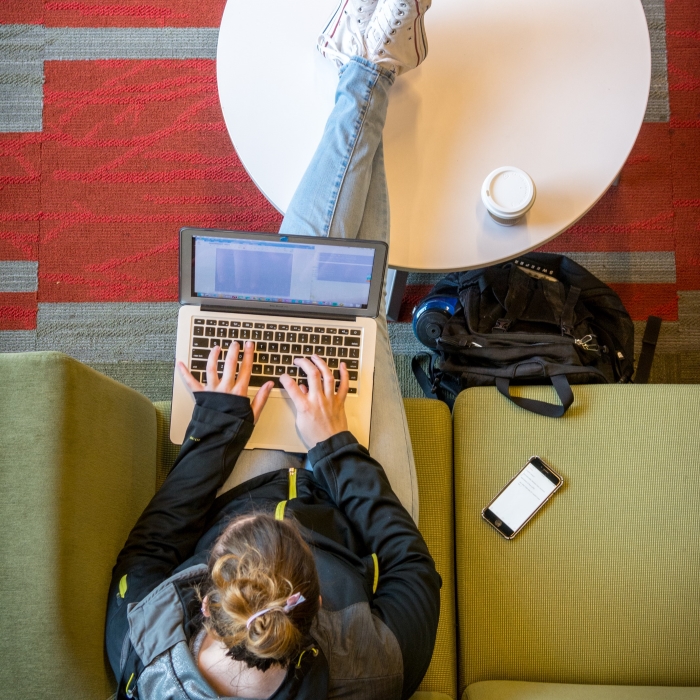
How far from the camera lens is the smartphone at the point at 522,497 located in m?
1.17

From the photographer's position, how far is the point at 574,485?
119 centimetres

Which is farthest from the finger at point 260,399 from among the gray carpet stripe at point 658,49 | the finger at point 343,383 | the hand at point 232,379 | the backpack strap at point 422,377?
the gray carpet stripe at point 658,49

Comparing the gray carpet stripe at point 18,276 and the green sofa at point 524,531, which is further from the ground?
the gray carpet stripe at point 18,276

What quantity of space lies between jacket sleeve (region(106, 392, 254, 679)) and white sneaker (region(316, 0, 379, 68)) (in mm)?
661

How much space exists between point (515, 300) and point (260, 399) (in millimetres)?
628

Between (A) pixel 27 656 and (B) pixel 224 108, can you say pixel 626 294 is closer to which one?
(B) pixel 224 108

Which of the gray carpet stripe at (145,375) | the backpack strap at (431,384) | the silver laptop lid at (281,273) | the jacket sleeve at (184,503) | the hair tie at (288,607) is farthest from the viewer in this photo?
the gray carpet stripe at (145,375)

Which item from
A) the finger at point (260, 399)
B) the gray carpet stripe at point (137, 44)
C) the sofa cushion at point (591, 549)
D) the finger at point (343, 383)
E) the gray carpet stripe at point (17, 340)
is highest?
the gray carpet stripe at point (137, 44)

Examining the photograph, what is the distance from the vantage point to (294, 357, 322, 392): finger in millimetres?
1127

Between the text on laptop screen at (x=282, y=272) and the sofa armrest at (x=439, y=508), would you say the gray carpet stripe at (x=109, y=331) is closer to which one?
the text on laptop screen at (x=282, y=272)

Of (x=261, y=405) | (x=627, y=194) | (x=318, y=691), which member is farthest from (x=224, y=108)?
(x=627, y=194)

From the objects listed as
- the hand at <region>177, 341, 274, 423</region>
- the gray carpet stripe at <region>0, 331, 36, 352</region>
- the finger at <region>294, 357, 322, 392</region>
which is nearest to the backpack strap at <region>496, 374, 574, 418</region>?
the finger at <region>294, 357, 322, 392</region>

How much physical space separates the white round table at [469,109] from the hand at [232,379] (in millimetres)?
295

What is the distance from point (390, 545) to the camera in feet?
3.37
